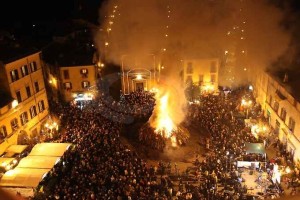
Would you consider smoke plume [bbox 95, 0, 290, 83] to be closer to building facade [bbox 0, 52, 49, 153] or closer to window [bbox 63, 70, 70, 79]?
window [bbox 63, 70, 70, 79]

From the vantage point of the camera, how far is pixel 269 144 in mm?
26484

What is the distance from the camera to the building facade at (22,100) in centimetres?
2481

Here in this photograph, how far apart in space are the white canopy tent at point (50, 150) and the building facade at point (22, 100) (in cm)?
336

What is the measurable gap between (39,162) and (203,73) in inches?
929

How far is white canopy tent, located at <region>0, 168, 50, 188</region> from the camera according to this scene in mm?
18688

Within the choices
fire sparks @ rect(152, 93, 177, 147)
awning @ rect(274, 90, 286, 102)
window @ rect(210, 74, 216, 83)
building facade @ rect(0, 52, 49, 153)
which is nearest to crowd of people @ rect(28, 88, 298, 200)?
fire sparks @ rect(152, 93, 177, 147)

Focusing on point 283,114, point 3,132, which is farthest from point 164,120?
point 3,132

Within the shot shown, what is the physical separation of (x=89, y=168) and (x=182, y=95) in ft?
51.0

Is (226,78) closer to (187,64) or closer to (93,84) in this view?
(187,64)

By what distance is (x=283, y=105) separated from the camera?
27.0m

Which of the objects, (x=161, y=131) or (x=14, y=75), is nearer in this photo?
(x=14, y=75)

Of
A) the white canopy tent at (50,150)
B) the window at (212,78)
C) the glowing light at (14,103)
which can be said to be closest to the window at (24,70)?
the glowing light at (14,103)

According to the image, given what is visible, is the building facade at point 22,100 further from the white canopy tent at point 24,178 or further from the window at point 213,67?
the window at point 213,67

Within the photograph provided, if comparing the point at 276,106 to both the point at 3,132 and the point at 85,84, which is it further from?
the point at 3,132
